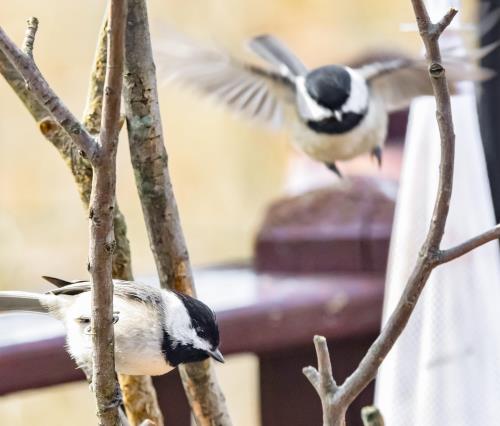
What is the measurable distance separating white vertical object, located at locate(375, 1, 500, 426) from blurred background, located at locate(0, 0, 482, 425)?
124 cm

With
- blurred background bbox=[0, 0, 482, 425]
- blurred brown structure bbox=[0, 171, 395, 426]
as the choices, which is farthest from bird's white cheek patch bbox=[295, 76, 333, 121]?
blurred background bbox=[0, 0, 482, 425]

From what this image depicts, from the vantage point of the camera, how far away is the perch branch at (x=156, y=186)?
838mm

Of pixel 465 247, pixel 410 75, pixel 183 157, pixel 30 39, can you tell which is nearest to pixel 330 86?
pixel 410 75

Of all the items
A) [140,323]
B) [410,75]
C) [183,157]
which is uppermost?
[183,157]

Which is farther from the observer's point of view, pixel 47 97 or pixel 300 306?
pixel 300 306

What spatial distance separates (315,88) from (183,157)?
5.28ft

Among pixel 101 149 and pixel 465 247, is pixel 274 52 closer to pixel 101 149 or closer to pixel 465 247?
pixel 465 247

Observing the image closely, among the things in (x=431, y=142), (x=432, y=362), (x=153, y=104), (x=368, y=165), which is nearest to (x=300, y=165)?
(x=368, y=165)

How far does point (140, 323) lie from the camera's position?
1.08 m

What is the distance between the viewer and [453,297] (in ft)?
4.90

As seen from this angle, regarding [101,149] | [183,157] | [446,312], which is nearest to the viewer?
[101,149]

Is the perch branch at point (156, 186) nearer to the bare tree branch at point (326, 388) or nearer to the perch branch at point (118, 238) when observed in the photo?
the perch branch at point (118, 238)

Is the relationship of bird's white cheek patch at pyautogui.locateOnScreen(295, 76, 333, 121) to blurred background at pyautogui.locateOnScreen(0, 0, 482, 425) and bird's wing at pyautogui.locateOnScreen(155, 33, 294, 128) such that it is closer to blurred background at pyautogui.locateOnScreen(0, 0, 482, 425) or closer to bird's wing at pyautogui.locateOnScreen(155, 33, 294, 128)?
bird's wing at pyautogui.locateOnScreen(155, 33, 294, 128)

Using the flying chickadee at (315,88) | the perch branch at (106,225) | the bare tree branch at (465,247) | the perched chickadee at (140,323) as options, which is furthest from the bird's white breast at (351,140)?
the perch branch at (106,225)
